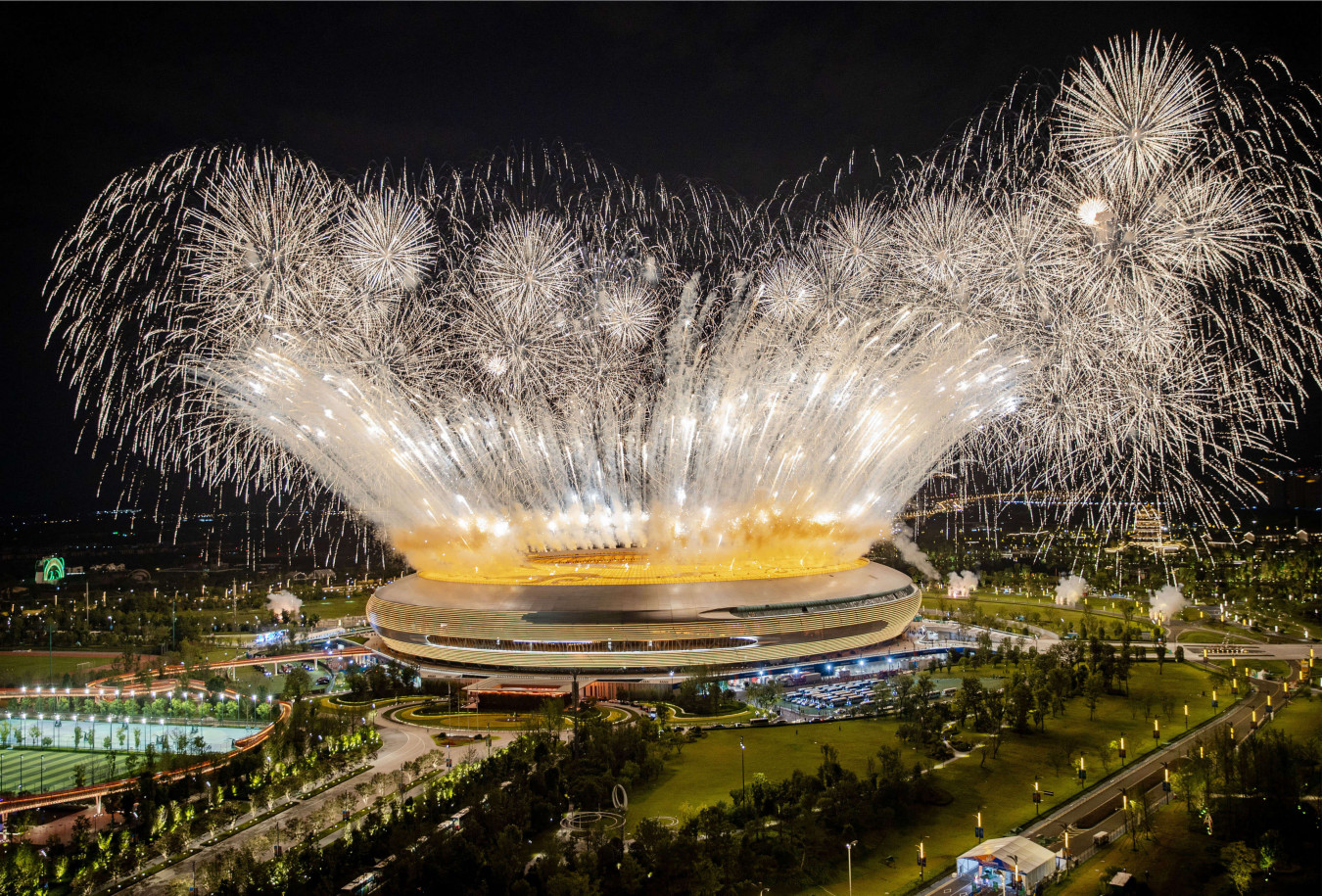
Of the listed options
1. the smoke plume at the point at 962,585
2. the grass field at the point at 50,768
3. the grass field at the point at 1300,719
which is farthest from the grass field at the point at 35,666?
the smoke plume at the point at 962,585

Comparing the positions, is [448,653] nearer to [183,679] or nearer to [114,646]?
[183,679]

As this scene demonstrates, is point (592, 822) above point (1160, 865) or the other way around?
above

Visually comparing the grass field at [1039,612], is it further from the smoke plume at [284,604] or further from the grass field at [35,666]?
the grass field at [35,666]

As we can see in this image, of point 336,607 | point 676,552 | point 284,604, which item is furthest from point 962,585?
point 284,604

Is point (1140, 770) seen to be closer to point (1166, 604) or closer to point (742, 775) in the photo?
point (742, 775)

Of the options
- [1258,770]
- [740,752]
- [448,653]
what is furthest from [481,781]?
[1258,770]

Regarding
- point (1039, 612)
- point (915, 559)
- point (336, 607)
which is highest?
point (915, 559)

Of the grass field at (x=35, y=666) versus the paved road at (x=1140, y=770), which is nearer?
the paved road at (x=1140, y=770)
